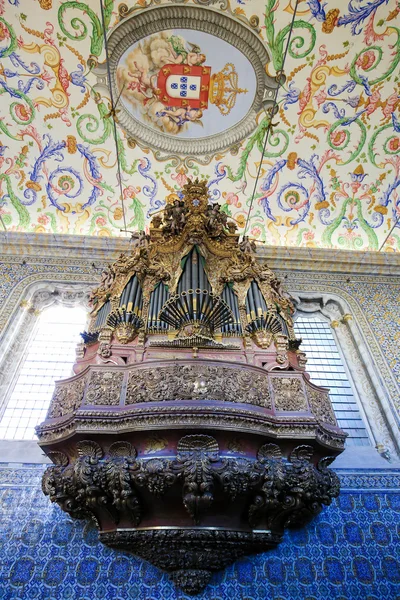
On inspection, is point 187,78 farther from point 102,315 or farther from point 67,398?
point 67,398

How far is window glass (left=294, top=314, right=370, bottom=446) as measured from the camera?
6.04 m

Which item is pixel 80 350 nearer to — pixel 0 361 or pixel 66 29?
pixel 0 361

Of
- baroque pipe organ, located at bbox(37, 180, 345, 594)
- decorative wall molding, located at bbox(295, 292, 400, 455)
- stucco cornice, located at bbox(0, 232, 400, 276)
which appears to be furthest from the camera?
stucco cornice, located at bbox(0, 232, 400, 276)

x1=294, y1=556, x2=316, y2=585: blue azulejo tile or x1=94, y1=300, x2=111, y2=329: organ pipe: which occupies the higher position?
x1=94, y1=300, x2=111, y2=329: organ pipe

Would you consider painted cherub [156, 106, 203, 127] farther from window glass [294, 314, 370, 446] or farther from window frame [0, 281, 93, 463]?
window glass [294, 314, 370, 446]

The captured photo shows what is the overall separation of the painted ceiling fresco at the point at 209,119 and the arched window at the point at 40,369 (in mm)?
2255

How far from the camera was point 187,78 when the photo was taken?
7.19 metres

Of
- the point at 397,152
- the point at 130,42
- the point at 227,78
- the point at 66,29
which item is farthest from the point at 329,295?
the point at 66,29

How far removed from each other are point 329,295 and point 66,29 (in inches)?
271

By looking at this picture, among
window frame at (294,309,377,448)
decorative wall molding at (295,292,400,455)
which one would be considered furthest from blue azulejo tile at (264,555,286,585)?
decorative wall molding at (295,292,400,455)

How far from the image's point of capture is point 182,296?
18.4 ft

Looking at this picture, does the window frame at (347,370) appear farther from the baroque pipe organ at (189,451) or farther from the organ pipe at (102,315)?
the organ pipe at (102,315)

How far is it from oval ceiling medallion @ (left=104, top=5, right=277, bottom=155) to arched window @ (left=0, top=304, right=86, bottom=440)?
3.94m

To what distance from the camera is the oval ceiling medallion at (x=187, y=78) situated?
21.7 feet
